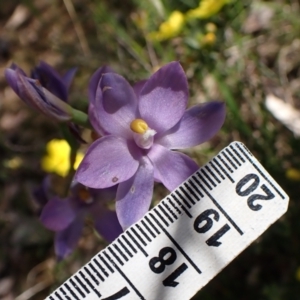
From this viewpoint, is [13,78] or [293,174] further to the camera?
[293,174]

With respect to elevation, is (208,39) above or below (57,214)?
below

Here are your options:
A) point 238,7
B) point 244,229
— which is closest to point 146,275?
point 244,229

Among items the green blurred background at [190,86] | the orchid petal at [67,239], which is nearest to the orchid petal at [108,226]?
the orchid petal at [67,239]

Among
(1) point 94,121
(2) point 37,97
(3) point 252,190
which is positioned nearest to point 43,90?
(2) point 37,97

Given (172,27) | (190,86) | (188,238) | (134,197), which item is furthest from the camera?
(190,86)

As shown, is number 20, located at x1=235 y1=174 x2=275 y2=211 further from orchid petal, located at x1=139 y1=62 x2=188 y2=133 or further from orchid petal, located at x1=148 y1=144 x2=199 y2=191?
orchid petal, located at x1=139 y1=62 x2=188 y2=133

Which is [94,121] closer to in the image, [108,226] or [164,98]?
[164,98]

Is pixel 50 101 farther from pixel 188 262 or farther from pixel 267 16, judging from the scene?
pixel 267 16

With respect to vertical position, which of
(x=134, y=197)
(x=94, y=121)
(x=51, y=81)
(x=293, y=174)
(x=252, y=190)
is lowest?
(x=293, y=174)
